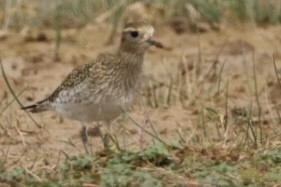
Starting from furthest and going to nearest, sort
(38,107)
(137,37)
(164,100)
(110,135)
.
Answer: (164,100) < (38,107) < (137,37) < (110,135)

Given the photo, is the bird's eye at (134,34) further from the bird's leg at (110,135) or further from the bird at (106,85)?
the bird's leg at (110,135)

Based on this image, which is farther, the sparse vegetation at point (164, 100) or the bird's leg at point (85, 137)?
the bird's leg at point (85, 137)

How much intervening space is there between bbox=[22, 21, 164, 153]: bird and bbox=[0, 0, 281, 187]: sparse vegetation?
0.20m

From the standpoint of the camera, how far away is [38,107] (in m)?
9.51

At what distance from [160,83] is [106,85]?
1455 mm

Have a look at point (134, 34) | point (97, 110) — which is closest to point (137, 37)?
point (134, 34)

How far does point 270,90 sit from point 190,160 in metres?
2.92

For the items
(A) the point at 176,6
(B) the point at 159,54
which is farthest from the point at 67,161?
(A) the point at 176,6

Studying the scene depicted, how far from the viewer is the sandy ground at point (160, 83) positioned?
29.1 ft

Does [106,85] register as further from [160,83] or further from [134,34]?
[160,83]

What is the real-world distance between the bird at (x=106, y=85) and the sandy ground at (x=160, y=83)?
20cm

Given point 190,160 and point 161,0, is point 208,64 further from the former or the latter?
point 190,160

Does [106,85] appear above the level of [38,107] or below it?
above

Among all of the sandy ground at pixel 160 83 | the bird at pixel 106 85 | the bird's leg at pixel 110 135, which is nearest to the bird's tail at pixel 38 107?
the bird at pixel 106 85
